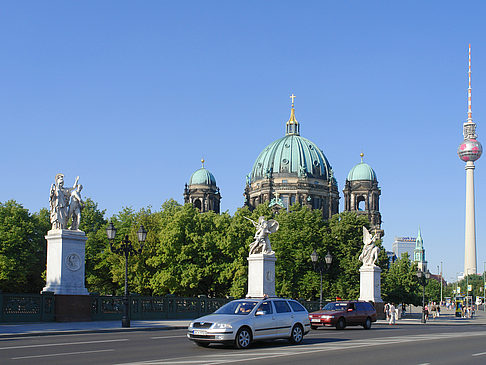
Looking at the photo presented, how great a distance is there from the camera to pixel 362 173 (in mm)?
145875

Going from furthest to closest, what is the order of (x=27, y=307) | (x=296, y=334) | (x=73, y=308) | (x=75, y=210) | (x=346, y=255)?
(x=346, y=255), (x=75, y=210), (x=73, y=308), (x=27, y=307), (x=296, y=334)

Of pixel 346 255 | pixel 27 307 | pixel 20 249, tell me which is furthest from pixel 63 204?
pixel 346 255

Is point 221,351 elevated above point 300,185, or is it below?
below

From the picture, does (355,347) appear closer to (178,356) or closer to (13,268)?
(178,356)

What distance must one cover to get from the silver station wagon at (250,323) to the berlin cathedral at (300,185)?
386 ft

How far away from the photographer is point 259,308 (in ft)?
68.4

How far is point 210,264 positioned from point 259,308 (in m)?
41.8

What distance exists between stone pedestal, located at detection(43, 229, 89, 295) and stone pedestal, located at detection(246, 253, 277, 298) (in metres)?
12.4

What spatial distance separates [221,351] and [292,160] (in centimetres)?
12861

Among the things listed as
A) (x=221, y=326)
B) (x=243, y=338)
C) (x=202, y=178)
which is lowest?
(x=243, y=338)

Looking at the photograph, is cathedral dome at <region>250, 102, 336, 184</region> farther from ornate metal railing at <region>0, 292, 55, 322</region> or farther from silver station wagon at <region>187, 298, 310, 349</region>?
silver station wagon at <region>187, 298, 310, 349</region>

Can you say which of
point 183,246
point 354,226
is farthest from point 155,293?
point 354,226

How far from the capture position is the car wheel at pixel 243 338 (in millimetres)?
19875

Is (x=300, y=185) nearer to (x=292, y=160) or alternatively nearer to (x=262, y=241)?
(x=292, y=160)
